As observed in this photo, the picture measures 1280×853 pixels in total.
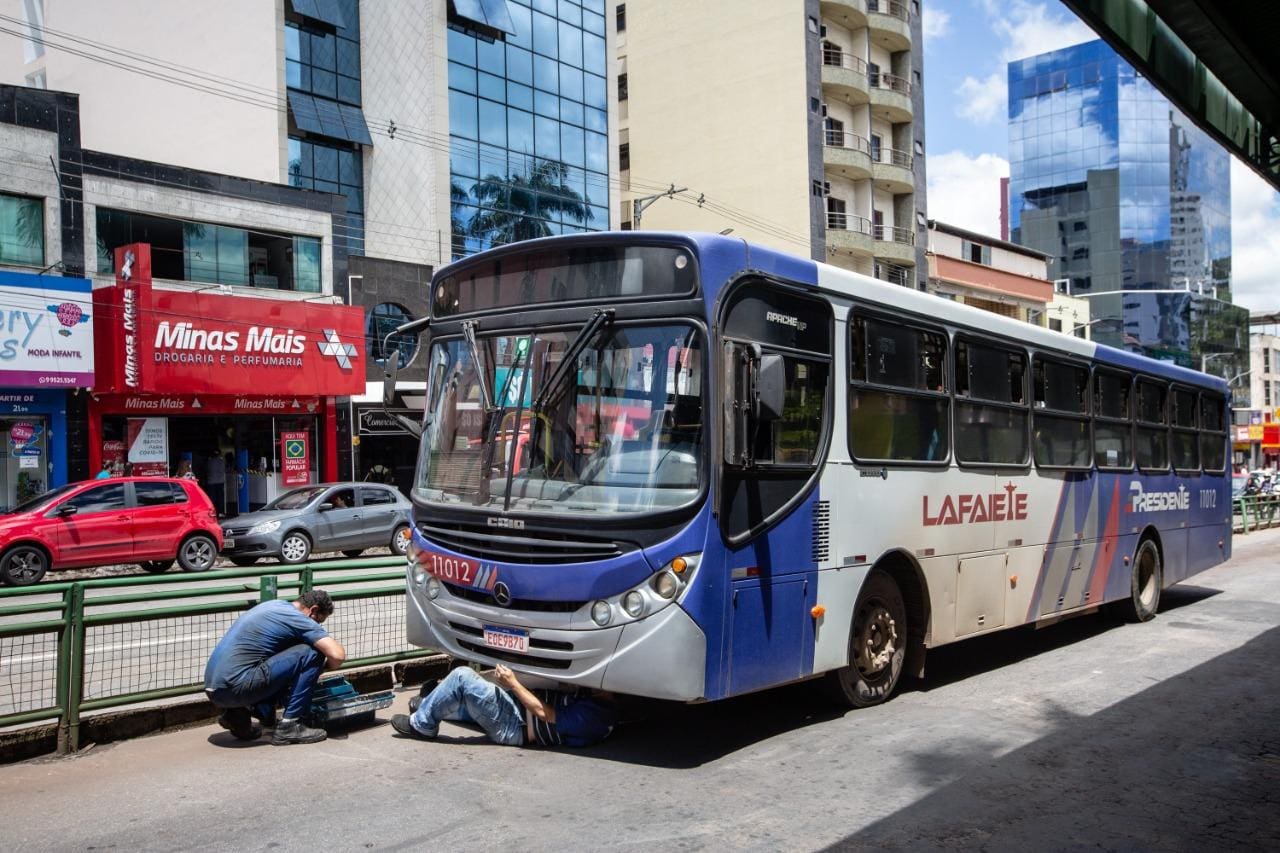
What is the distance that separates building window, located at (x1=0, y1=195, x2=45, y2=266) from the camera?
23.9m

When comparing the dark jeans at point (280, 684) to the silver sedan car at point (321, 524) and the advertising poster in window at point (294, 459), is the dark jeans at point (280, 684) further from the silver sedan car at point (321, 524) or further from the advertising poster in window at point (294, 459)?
the advertising poster in window at point (294, 459)

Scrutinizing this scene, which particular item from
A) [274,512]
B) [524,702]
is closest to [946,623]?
[524,702]

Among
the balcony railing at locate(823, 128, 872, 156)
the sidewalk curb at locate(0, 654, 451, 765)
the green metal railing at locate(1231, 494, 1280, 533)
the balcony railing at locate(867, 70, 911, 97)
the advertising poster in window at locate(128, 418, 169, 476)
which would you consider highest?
the balcony railing at locate(867, 70, 911, 97)

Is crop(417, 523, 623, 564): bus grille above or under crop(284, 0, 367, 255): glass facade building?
under

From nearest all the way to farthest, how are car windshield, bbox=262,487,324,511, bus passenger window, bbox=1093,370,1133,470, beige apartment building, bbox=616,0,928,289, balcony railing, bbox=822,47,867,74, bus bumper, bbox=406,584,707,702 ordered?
1. bus bumper, bbox=406,584,707,702
2. bus passenger window, bbox=1093,370,1133,470
3. car windshield, bbox=262,487,324,511
4. beige apartment building, bbox=616,0,928,289
5. balcony railing, bbox=822,47,867,74

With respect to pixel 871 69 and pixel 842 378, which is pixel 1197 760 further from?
pixel 871 69

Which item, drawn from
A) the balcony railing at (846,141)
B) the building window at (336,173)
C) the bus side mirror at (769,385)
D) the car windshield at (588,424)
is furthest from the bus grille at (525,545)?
the balcony railing at (846,141)

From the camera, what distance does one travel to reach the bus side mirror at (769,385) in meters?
6.49

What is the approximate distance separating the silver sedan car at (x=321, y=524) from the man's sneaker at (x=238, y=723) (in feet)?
42.8

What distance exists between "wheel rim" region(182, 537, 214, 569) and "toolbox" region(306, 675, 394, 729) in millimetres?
12978

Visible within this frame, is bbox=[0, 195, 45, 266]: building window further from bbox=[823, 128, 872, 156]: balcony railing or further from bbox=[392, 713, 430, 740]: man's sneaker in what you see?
bbox=[823, 128, 872, 156]: balcony railing

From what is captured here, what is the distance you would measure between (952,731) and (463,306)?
181 inches

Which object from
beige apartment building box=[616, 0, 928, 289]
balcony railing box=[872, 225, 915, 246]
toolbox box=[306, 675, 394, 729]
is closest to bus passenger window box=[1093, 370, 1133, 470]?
toolbox box=[306, 675, 394, 729]

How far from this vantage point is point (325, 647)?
7262 millimetres
